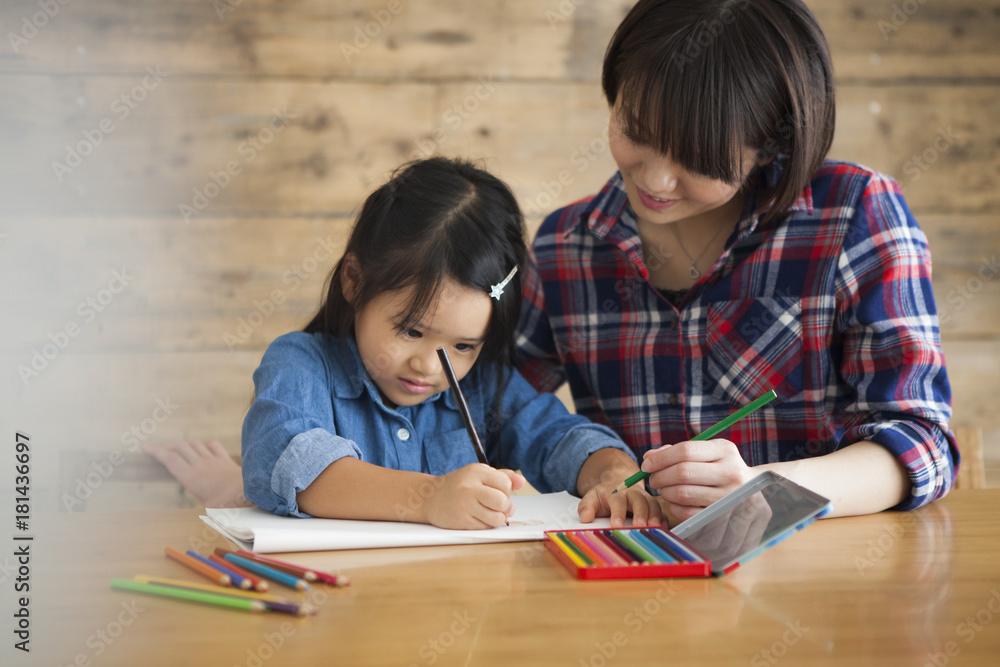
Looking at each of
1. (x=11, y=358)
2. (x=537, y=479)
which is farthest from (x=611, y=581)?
(x=11, y=358)

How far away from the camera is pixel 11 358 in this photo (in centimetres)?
153

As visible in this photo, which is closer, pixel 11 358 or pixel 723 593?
pixel 723 593

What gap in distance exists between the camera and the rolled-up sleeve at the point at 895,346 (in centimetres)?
87

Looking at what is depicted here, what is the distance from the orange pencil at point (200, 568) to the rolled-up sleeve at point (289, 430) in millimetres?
146

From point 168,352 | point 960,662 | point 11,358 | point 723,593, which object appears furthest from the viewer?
point 168,352

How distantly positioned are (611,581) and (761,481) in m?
0.21

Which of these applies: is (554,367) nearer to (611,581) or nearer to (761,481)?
(761,481)
